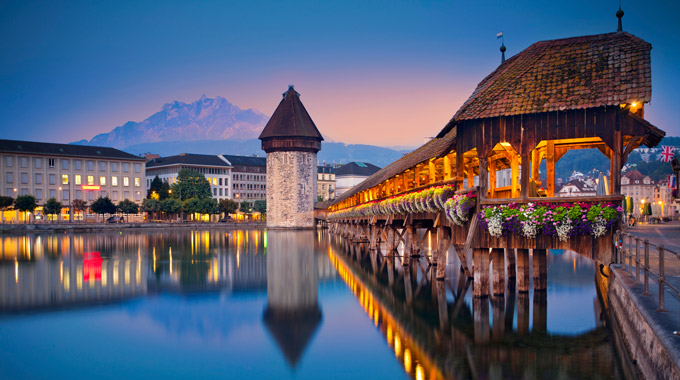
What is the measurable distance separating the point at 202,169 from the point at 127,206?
1176 inches

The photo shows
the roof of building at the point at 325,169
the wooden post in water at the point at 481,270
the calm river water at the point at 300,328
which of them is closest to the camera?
the calm river water at the point at 300,328

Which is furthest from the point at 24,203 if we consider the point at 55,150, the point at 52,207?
the point at 55,150

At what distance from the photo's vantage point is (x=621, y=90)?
1262 centimetres

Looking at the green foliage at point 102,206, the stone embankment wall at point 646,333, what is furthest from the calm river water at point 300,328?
the green foliage at point 102,206

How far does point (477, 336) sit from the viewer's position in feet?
38.2

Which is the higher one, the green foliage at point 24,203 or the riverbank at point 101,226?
the green foliage at point 24,203

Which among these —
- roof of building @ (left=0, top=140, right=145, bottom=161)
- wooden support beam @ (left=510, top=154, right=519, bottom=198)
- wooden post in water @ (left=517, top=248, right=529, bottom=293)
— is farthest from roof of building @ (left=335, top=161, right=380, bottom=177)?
wooden post in water @ (left=517, top=248, right=529, bottom=293)

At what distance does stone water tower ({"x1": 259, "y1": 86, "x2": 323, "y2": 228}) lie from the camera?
7844 cm

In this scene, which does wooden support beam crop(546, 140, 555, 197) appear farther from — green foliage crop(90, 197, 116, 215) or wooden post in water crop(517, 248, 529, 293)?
green foliage crop(90, 197, 116, 215)

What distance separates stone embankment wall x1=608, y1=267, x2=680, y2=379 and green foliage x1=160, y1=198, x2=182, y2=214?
93912mm

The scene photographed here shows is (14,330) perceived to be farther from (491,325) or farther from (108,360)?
(491,325)

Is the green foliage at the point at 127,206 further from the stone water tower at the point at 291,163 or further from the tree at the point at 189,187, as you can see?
the stone water tower at the point at 291,163

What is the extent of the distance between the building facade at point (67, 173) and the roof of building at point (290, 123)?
3375 cm

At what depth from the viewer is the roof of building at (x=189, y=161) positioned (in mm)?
124688
